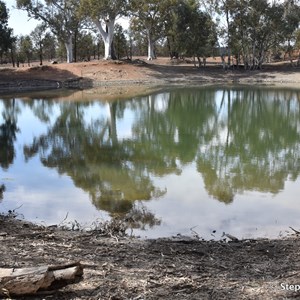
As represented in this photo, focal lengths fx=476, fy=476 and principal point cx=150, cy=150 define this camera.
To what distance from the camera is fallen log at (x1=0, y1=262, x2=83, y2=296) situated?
12.6 ft

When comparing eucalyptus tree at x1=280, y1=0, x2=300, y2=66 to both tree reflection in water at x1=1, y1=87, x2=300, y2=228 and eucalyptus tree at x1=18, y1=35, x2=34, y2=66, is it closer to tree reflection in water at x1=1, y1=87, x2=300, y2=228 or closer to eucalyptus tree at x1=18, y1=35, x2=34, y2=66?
tree reflection in water at x1=1, y1=87, x2=300, y2=228

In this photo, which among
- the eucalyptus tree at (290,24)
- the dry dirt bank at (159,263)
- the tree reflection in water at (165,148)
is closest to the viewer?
the dry dirt bank at (159,263)

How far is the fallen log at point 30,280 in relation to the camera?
3844 millimetres

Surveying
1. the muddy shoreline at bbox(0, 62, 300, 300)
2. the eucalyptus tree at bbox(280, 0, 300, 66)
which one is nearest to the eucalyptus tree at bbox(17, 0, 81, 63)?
the eucalyptus tree at bbox(280, 0, 300, 66)

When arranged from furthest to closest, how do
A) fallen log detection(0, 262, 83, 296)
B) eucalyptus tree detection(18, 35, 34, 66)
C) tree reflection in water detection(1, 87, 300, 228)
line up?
eucalyptus tree detection(18, 35, 34, 66), tree reflection in water detection(1, 87, 300, 228), fallen log detection(0, 262, 83, 296)

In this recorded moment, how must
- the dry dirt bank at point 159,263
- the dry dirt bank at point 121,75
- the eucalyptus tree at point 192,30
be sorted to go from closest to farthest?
the dry dirt bank at point 159,263, the dry dirt bank at point 121,75, the eucalyptus tree at point 192,30

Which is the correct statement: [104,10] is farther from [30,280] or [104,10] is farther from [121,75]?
[30,280]

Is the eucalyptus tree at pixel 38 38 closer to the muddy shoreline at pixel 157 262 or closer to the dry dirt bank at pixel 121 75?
the dry dirt bank at pixel 121 75

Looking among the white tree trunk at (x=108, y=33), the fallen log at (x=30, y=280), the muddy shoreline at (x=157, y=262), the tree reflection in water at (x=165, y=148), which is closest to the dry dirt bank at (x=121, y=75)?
the white tree trunk at (x=108, y=33)

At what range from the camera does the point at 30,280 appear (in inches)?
152

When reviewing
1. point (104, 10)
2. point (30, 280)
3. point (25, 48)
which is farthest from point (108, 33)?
point (30, 280)

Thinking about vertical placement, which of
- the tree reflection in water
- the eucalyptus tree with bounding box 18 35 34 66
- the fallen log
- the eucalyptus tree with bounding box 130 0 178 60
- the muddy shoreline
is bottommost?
the tree reflection in water

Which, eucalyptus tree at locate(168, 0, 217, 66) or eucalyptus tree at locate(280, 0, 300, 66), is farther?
eucalyptus tree at locate(168, 0, 217, 66)

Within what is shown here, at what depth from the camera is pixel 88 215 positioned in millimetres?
8125
